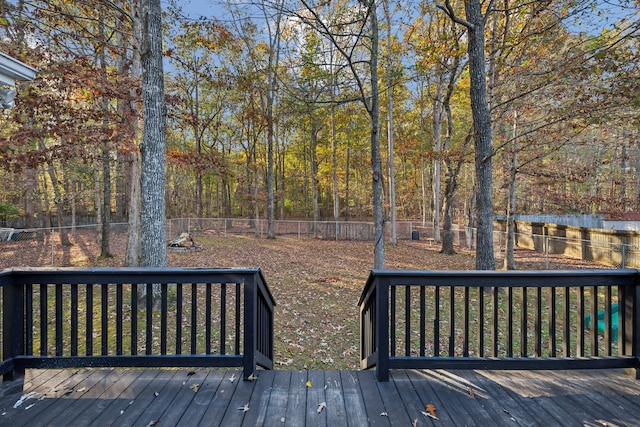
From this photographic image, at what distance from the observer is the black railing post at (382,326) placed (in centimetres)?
259

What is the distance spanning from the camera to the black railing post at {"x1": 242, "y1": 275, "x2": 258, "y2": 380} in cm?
261

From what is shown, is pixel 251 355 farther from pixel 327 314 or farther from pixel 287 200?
pixel 287 200

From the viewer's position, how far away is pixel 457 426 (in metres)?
2.08

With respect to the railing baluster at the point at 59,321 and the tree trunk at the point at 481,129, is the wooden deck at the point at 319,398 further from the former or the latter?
the tree trunk at the point at 481,129

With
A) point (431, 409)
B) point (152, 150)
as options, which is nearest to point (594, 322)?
point (431, 409)

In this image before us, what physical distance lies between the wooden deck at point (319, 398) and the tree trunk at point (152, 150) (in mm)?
2867

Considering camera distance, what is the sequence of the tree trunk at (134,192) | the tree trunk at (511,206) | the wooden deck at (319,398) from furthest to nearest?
the tree trunk at (511,206) → the tree trunk at (134,192) → the wooden deck at (319,398)

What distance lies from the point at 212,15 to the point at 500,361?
925 cm

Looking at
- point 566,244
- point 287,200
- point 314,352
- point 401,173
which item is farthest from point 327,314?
point 287,200

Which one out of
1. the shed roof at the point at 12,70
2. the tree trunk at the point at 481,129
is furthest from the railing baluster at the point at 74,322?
the tree trunk at the point at 481,129

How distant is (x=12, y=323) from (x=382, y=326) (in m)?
3.03

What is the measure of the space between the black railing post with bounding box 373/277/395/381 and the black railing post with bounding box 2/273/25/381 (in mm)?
2946

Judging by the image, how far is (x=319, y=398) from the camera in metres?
2.41

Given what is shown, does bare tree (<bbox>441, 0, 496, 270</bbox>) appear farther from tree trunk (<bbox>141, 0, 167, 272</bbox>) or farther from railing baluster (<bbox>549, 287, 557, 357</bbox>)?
tree trunk (<bbox>141, 0, 167, 272</bbox>)
